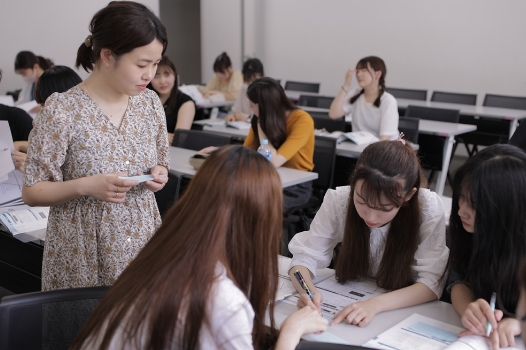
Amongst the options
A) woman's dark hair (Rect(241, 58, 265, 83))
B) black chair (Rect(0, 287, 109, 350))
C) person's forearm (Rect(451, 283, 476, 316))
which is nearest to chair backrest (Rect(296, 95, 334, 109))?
woman's dark hair (Rect(241, 58, 265, 83))

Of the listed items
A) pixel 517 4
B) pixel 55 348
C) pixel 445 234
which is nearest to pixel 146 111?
pixel 55 348

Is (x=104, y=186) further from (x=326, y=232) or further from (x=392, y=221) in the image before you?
(x=392, y=221)

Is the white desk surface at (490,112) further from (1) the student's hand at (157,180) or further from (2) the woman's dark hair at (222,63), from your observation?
(1) the student's hand at (157,180)

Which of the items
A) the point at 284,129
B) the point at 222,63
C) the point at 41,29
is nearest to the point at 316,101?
the point at 222,63

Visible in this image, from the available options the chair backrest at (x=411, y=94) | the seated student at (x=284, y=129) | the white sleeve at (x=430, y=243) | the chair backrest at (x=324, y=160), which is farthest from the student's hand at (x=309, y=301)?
the chair backrest at (x=411, y=94)

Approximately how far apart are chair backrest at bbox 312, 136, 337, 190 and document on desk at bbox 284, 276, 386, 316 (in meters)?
1.75

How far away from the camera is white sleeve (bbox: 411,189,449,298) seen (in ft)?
5.47

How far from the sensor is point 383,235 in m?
1.76

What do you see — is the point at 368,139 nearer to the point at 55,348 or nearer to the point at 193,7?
the point at 55,348

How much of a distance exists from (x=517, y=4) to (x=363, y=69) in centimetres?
320

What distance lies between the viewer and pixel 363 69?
4.40 m

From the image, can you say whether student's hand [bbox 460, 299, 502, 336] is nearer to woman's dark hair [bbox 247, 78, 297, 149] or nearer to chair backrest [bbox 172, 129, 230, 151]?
woman's dark hair [bbox 247, 78, 297, 149]

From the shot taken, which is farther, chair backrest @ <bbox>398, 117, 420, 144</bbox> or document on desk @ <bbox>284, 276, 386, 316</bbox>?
chair backrest @ <bbox>398, 117, 420, 144</bbox>

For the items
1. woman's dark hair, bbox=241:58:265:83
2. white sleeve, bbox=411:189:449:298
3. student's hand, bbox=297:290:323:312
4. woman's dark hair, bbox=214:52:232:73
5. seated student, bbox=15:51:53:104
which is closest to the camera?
student's hand, bbox=297:290:323:312
